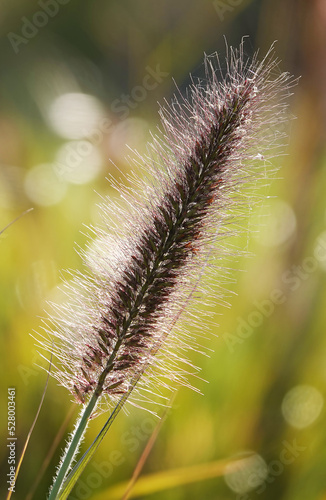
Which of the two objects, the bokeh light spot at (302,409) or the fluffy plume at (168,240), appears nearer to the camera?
the fluffy plume at (168,240)

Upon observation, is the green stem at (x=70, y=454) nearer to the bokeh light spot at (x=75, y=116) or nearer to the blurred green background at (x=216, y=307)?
the blurred green background at (x=216, y=307)

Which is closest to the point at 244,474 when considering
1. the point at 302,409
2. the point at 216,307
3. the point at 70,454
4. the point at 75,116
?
the point at 302,409

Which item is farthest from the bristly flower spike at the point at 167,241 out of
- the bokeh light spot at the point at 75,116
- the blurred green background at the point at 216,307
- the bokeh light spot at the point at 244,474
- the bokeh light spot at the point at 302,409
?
the bokeh light spot at the point at 75,116

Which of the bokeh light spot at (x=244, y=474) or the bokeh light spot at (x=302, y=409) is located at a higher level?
the bokeh light spot at (x=302, y=409)

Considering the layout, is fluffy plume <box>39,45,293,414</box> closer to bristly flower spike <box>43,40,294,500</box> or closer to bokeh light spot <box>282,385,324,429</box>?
bristly flower spike <box>43,40,294,500</box>

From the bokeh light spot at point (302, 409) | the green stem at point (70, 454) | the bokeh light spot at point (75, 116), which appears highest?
the bokeh light spot at point (75, 116)

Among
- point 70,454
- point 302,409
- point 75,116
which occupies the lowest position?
point 70,454

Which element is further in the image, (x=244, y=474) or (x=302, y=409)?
(x=302, y=409)

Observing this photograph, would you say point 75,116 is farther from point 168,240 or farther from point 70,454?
point 70,454
